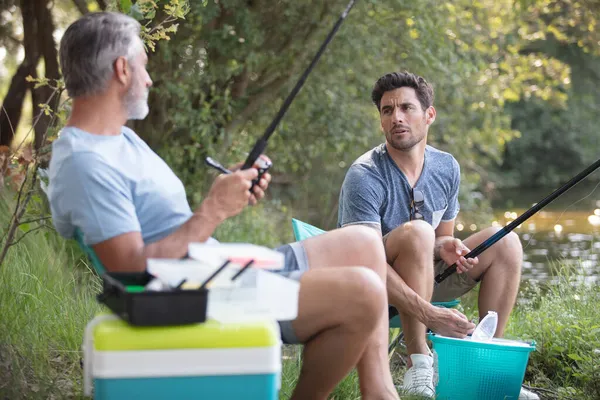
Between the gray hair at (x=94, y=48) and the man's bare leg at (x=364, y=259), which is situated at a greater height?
the gray hair at (x=94, y=48)

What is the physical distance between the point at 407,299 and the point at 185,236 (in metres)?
1.16

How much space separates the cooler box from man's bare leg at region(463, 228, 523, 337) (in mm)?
1642

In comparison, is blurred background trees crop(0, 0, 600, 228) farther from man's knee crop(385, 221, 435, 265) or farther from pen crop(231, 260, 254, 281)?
pen crop(231, 260, 254, 281)

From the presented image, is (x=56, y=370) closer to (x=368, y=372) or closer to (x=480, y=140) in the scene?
(x=368, y=372)

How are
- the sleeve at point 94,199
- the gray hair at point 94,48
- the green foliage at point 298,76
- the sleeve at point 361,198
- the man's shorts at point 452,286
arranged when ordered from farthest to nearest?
the green foliage at point 298,76 < the man's shorts at point 452,286 < the sleeve at point 361,198 < the gray hair at point 94,48 < the sleeve at point 94,199

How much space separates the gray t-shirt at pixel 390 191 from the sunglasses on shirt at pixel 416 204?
0.01m

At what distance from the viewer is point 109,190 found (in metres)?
1.83

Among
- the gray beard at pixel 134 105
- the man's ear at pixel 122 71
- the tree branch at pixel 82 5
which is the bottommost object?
the gray beard at pixel 134 105

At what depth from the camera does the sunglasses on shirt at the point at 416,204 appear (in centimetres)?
317

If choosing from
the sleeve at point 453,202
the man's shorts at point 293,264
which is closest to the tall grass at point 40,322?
the man's shorts at point 293,264

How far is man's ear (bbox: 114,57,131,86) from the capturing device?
1946 millimetres

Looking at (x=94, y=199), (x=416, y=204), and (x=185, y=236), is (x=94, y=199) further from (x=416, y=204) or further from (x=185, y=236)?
(x=416, y=204)

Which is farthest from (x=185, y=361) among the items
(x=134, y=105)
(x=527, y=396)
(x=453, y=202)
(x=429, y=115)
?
(x=429, y=115)

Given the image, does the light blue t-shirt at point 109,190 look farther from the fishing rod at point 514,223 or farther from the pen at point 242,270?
the fishing rod at point 514,223
